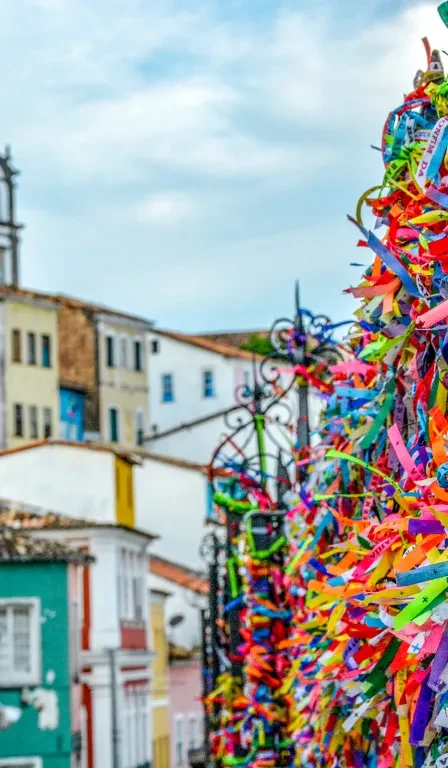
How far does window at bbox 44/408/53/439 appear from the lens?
79625 millimetres

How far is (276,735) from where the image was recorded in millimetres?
11383

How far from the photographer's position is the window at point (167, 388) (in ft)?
289

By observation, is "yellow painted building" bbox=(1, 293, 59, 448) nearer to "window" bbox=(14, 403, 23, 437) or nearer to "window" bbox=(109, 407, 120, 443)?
"window" bbox=(14, 403, 23, 437)

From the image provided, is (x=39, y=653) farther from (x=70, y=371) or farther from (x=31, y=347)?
(x=70, y=371)

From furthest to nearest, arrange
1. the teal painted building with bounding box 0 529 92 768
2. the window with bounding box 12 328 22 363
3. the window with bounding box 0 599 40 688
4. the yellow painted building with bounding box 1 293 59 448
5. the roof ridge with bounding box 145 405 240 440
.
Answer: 1. the roof ridge with bounding box 145 405 240 440
2. the window with bounding box 12 328 22 363
3. the yellow painted building with bounding box 1 293 59 448
4. the window with bounding box 0 599 40 688
5. the teal painted building with bounding box 0 529 92 768

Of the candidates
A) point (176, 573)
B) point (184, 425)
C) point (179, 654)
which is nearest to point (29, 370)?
point (184, 425)

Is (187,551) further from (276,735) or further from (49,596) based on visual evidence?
(276,735)

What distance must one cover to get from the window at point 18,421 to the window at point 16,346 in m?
1.74

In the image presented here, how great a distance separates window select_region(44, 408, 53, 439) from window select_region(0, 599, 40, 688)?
125 ft

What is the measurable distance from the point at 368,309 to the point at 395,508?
22.8 inches

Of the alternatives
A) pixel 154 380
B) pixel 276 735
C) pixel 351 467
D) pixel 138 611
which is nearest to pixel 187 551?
pixel 138 611

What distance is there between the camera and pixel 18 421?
78.1m

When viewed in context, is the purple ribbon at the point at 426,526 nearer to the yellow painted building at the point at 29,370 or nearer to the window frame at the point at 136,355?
the yellow painted building at the point at 29,370

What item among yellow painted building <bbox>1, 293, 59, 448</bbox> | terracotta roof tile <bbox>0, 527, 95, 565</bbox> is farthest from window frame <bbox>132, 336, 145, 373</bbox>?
terracotta roof tile <bbox>0, 527, 95, 565</bbox>
